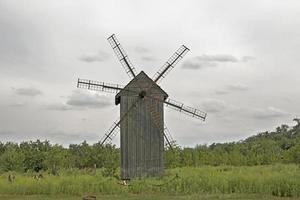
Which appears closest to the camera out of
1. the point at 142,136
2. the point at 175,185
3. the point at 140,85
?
the point at 175,185

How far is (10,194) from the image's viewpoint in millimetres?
31406

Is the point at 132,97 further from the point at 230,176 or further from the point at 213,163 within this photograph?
the point at 213,163

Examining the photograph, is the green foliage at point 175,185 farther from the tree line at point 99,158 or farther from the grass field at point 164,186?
the tree line at point 99,158

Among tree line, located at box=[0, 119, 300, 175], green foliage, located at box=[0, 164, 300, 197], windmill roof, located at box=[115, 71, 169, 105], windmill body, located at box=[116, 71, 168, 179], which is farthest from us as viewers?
tree line, located at box=[0, 119, 300, 175]

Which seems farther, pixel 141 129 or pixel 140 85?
pixel 140 85

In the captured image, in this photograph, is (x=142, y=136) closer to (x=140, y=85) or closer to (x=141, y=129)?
(x=141, y=129)

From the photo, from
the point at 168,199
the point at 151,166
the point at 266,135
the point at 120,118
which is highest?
the point at 266,135

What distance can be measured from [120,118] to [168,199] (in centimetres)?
1147

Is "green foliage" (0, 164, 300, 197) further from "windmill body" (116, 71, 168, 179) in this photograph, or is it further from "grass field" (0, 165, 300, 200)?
"windmill body" (116, 71, 168, 179)

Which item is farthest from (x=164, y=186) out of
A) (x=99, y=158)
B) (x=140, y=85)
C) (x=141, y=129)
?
(x=99, y=158)

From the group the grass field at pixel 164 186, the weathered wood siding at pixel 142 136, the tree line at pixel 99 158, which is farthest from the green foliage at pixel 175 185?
the tree line at pixel 99 158

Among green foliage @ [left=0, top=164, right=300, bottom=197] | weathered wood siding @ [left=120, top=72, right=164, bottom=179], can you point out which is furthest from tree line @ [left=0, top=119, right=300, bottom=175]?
green foliage @ [left=0, top=164, right=300, bottom=197]

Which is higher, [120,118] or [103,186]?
[120,118]

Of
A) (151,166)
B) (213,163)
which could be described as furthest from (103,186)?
(213,163)
